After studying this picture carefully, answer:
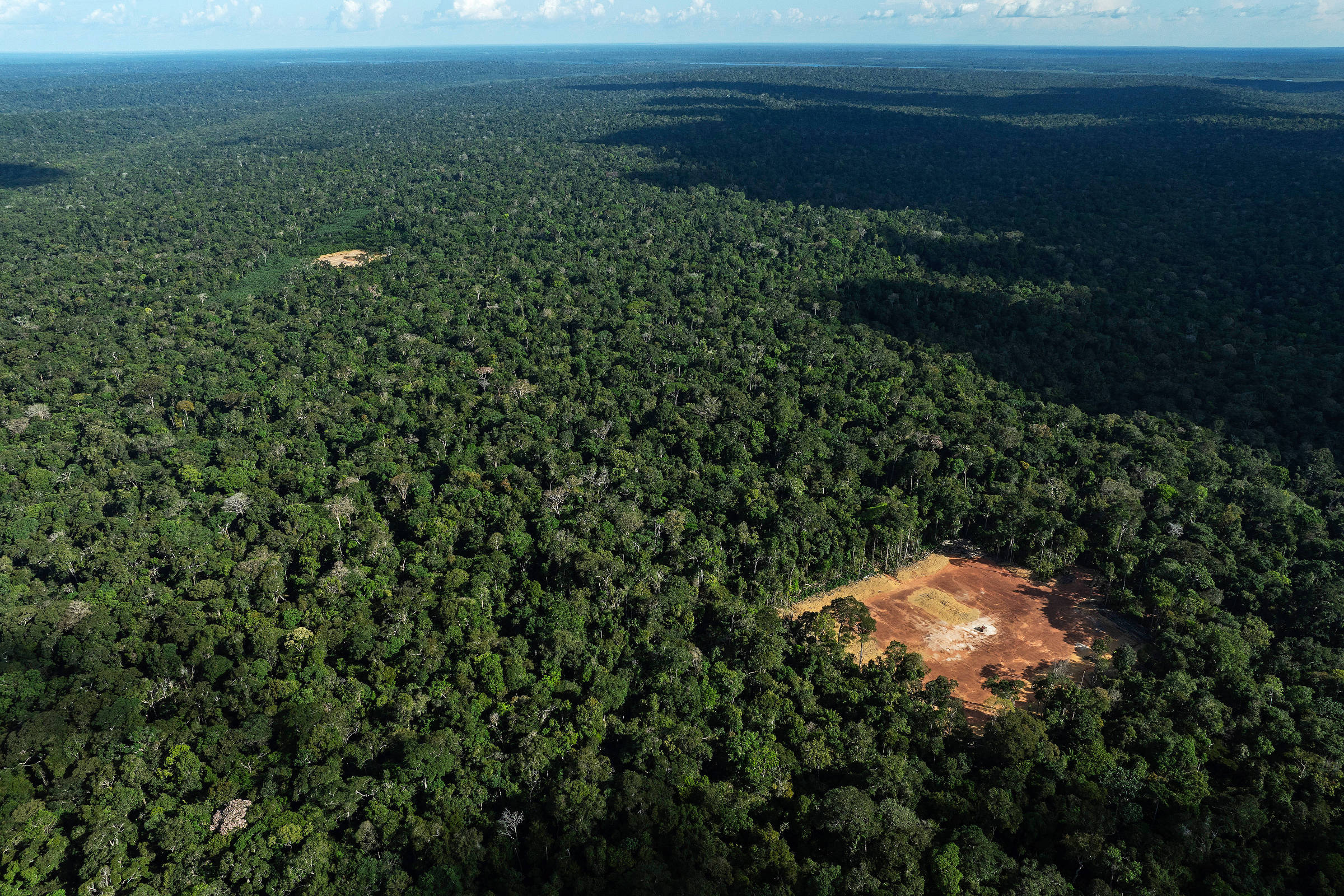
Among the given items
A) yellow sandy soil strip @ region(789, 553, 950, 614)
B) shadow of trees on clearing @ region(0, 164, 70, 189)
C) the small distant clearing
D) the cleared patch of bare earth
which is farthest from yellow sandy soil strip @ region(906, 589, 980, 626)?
shadow of trees on clearing @ region(0, 164, 70, 189)

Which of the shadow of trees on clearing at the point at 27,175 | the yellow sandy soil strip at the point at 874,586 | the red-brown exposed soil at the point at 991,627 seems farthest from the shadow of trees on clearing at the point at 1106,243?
the shadow of trees on clearing at the point at 27,175

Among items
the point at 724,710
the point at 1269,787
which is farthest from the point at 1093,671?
the point at 724,710

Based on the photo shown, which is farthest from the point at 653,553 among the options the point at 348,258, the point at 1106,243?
the point at 1106,243

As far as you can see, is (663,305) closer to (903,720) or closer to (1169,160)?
(903,720)

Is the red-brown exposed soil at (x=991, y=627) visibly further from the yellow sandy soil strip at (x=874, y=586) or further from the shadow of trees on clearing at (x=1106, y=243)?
the shadow of trees on clearing at (x=1106, y=243)

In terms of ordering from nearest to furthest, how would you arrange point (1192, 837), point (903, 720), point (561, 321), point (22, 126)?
1. point (1192, 837)
2. point (903, 720)
3. point (561, 321)
4. point (22, 126)

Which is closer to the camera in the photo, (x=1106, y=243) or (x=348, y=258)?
(x=1106, y=243)

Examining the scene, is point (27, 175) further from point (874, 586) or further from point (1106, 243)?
point (1106, 243)
